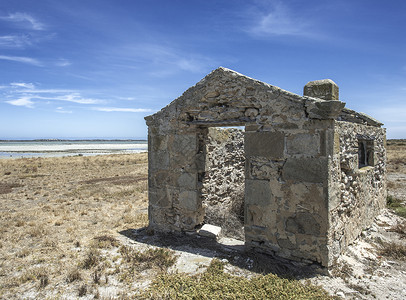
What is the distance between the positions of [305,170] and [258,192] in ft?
3.35

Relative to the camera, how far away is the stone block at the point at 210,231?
6297mm

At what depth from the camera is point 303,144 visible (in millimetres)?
4867

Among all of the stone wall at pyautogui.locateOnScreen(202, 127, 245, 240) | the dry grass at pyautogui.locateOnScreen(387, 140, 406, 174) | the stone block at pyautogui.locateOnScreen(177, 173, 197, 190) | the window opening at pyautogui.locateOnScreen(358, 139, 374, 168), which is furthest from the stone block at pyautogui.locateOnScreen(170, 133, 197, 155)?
the dry grass at pyautogui.locateOnScreen(387, 140, 406, 174)

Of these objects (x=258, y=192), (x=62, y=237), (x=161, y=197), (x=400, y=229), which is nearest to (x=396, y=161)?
(x=400, y=229)

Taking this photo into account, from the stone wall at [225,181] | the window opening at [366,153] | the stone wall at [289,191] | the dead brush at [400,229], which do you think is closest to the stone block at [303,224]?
the stone wall at [289,191]

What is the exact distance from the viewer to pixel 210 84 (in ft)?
19.8

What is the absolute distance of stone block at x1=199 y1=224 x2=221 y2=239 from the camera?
6297mm

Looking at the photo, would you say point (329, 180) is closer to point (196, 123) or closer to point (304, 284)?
point (304, 284)

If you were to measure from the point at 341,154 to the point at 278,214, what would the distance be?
1702 millimetres

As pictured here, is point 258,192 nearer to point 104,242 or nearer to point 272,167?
point 272,167

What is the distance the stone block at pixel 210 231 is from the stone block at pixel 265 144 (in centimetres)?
208

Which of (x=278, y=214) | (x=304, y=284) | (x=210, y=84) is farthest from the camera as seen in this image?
(x=210, y=84)

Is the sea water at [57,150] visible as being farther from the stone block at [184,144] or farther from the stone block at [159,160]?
the stone block at [184,144]

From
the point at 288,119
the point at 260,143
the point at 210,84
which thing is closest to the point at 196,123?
the point at 210,84
